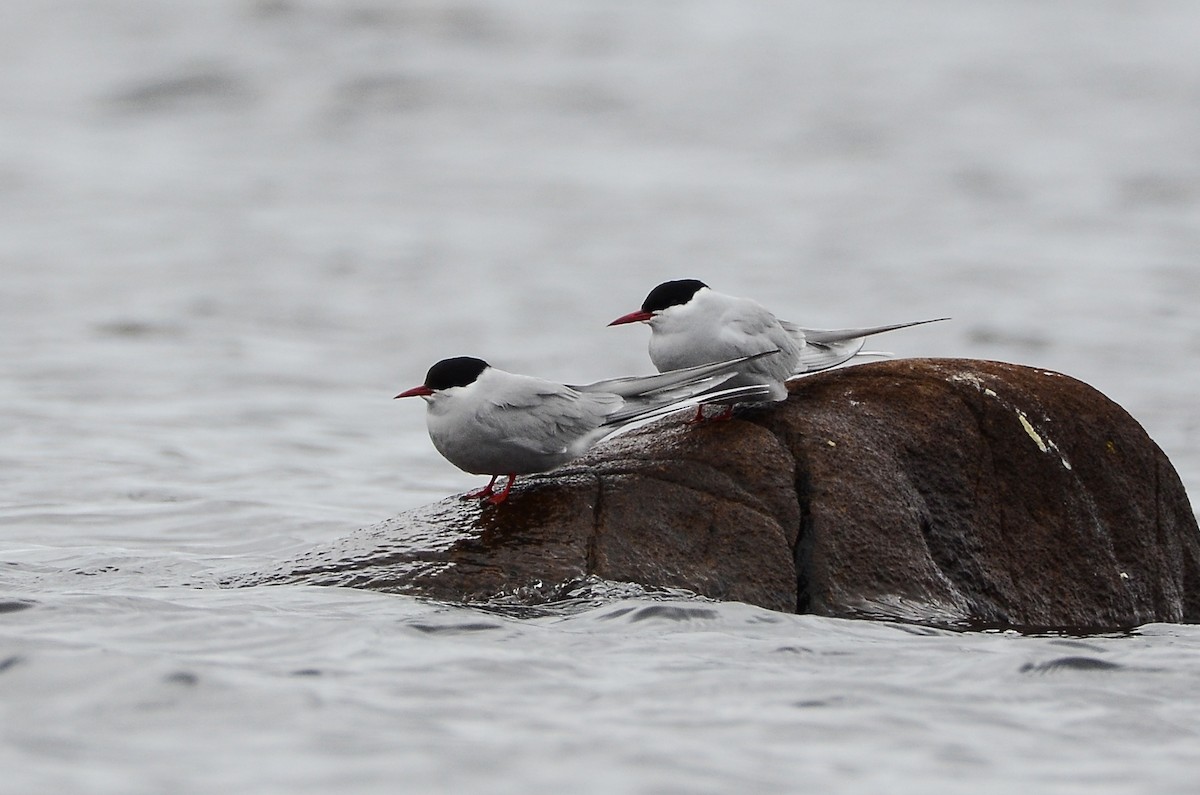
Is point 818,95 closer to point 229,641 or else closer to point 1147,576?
point 1147,576

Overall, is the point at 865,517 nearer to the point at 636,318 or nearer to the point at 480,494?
the point at 636,318

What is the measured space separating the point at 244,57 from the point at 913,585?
79.7ft

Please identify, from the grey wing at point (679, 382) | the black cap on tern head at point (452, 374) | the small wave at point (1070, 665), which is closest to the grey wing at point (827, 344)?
the grey wing at point (679, 382)

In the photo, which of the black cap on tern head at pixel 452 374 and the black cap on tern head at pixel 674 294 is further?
the black cap on tern head at pixel 674 294

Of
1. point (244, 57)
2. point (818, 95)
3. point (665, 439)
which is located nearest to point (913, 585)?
point (665, 439)

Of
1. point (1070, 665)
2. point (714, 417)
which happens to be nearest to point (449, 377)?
point (714, 417)

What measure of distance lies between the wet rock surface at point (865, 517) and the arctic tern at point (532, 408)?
0.25m

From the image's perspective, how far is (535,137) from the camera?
82.3 feet

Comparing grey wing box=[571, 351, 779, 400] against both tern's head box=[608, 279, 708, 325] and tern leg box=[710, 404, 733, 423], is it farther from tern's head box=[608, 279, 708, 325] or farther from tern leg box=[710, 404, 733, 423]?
tern leg box=[710, 404, 733, 423]

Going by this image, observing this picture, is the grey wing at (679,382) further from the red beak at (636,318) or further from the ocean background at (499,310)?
the ocean background at (499,310)

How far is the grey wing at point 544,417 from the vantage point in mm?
5840

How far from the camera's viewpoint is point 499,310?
54.8 ft

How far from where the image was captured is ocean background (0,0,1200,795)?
4.64 m

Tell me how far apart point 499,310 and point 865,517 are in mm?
10959
